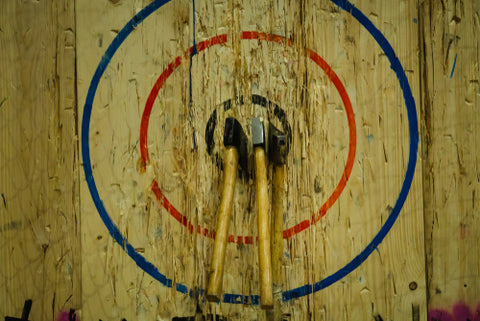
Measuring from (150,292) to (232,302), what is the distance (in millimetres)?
177

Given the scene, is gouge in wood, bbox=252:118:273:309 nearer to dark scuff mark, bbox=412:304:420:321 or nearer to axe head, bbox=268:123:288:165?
axe head, bbox=268:123:288:165

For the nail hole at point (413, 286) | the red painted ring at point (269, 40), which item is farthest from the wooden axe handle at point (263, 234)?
the nail hole at point (413, 286)

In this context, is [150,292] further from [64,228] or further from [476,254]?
[476,254]

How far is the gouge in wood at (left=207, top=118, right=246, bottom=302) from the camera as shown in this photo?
632mm

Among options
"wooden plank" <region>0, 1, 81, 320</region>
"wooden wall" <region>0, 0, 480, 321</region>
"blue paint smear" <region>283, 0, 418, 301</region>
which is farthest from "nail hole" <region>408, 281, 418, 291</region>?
"wooden plank" <region>0, 1, 81, 320</region>

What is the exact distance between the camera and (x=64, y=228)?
2.62 feet

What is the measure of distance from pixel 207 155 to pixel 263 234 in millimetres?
218

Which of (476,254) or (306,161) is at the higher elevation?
(306,161)

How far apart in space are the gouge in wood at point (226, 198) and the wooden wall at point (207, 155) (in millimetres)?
57

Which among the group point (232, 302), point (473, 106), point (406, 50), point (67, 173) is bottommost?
point (232, 302)

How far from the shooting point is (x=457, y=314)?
809 mm

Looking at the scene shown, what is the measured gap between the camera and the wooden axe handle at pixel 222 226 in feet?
2.06

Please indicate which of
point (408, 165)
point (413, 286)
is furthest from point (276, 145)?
→ point (413, 286)

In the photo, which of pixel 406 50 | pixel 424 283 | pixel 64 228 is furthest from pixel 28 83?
pixel 424 283
